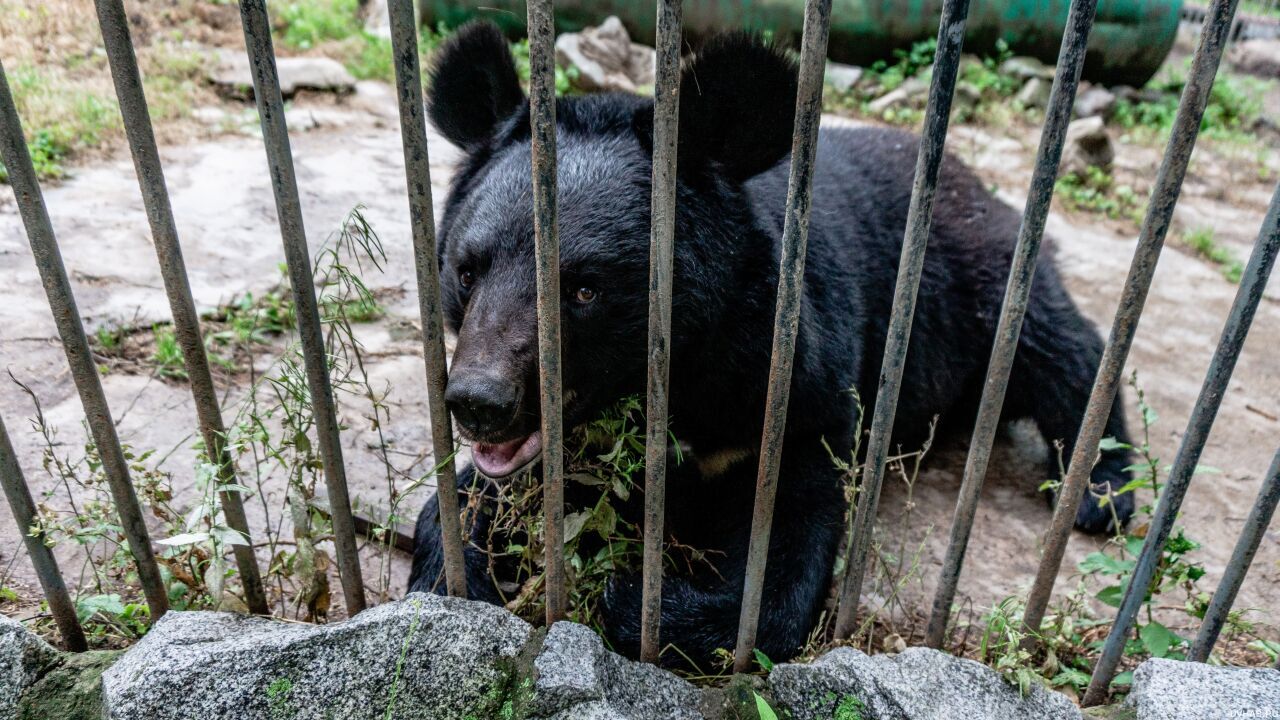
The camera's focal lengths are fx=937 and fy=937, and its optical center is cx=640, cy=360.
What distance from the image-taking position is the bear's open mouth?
2281 millimetres

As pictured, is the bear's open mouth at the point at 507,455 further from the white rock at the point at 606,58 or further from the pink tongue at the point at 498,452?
the white rock at the point at 606,58

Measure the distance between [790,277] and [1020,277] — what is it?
434mm

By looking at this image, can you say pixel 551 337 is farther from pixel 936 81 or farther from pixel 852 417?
pixel 852 417

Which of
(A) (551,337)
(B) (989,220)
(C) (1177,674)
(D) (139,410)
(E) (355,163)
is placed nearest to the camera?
(A) (551,337)

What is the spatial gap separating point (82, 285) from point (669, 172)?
349cm

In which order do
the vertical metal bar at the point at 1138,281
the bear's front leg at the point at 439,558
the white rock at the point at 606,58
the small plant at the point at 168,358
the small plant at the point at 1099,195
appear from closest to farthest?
the vertical metal bar at the point at 1138,281 → the bear's front leg at the point at 439,558 → the small plant at the point at 168,358 → the small plant at the point at 1099,195 → the white rock at the point at 606,58

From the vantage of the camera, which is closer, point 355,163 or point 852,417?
point 852,417

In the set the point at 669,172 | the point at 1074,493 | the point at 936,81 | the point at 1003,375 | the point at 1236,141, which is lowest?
the point at 1236,141

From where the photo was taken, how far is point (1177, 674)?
6.42 ft

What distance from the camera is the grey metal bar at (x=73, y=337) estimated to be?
1746 mm

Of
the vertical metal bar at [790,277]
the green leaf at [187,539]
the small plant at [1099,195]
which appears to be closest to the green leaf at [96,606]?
Result: the green leaf at [187,539]

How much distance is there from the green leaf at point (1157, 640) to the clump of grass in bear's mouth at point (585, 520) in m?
1.11

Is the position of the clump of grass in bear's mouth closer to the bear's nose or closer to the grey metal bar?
the bear's nose

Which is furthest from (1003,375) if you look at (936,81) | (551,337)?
(551,337)
